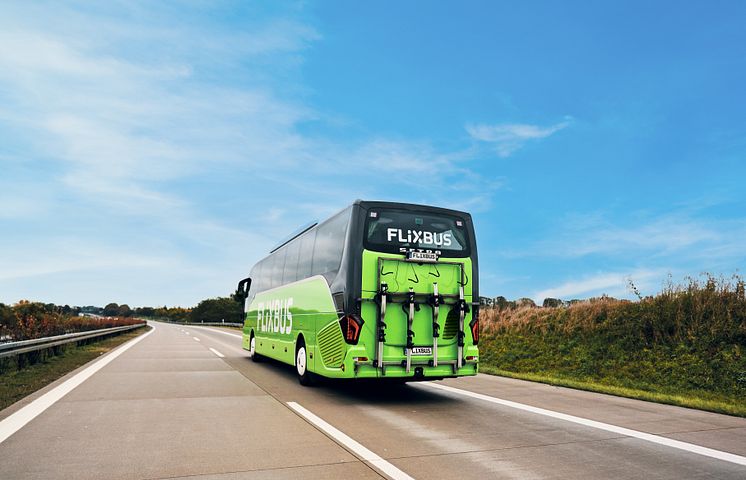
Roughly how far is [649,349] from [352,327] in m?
9.61

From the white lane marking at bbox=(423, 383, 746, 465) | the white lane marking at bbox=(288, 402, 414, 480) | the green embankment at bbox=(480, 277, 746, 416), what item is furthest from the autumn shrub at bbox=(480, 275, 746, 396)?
the white lane marking at bbox=(288, 402, 414, 480)

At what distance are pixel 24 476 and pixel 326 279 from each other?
612 cm

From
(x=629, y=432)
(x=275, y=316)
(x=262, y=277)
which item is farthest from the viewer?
(x=262, y=277)

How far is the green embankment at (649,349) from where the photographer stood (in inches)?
482

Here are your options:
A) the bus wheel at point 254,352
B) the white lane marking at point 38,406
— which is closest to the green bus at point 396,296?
the white lane marking at point 38,406

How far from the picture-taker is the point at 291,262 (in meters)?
14.1

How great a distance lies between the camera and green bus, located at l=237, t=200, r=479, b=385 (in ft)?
31.1

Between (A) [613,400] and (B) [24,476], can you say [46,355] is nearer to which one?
(B) [24,476]

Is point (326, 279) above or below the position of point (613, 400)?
above

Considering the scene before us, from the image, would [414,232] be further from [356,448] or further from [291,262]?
[291,262]

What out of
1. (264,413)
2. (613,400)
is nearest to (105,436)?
(264,413)

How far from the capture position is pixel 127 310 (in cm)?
19712

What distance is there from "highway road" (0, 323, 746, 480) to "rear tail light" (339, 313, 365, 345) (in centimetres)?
112

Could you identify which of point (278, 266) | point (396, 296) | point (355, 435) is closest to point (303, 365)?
point (396, 296)
